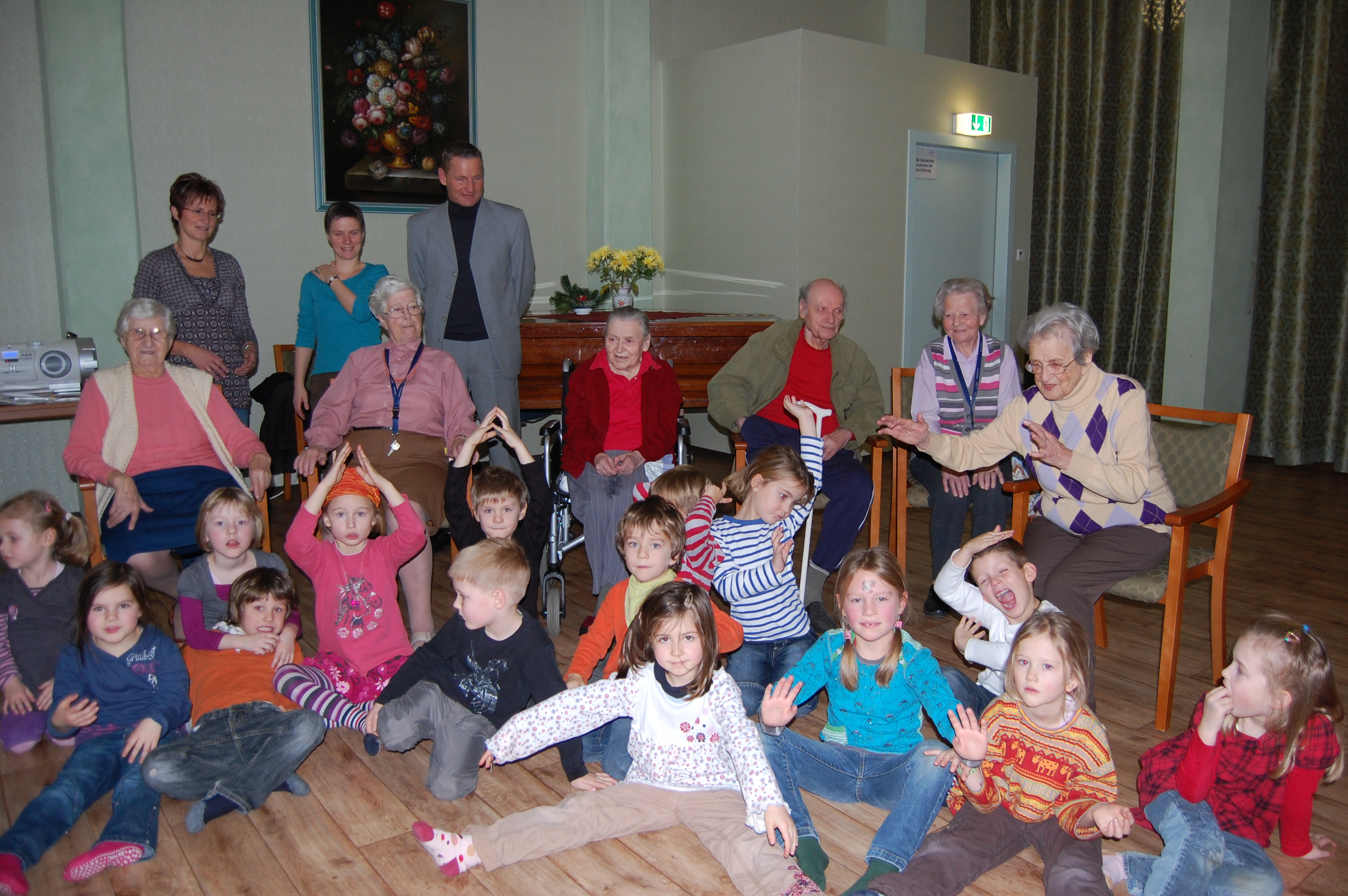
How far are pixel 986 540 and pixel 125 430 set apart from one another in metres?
2.79

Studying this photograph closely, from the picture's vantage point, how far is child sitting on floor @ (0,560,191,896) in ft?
7.76

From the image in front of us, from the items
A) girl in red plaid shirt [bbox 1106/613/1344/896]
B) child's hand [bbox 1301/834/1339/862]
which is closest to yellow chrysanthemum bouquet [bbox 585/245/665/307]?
girl in red plaid shirt [bbox 1106/613/1344/896]

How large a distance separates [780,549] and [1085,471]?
3.01 ft

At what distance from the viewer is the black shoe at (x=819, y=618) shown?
10.7 ft

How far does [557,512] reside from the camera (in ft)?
12.1

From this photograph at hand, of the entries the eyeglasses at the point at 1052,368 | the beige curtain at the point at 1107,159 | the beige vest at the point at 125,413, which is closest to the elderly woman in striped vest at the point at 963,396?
the eyeglasses at the point at 1052,368

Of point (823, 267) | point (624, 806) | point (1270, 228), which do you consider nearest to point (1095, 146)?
point (1270, 228)

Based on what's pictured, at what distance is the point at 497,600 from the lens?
8.12 ft

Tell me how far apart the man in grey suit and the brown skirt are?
0.65 m

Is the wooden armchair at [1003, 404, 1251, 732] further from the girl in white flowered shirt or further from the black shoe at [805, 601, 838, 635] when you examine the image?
the girl in white flowered shirt

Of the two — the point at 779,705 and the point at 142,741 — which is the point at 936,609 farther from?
the point at 142,741

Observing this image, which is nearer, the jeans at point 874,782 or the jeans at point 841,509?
the jeans at point 874,782

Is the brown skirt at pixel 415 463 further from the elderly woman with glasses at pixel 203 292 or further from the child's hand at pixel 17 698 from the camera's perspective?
the child's hand at pixel 17 698

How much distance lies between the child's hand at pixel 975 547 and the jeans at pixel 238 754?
175 centimetres
